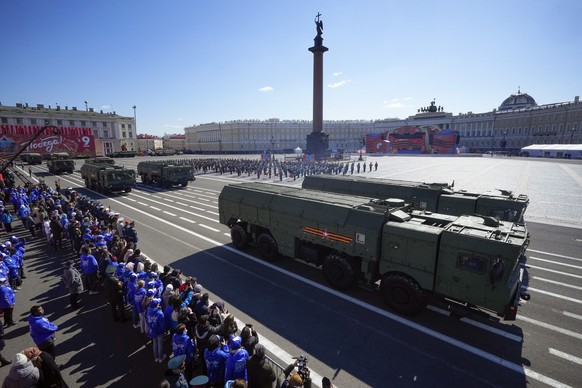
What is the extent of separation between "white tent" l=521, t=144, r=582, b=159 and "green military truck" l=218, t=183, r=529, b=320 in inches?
3475

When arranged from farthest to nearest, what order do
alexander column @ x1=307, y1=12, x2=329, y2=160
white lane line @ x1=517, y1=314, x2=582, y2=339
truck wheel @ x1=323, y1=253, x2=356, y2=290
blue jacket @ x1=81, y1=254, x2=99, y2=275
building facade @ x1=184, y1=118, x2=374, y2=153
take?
1. building facade @ x1=184, y1=118, x2=374, y2=153
2. alexander column @ x1=307, y1=12, x2=329, y2=160
3. truck wheel @ x1=323, y1=253, x2=356, y2=290
4. blue jacket @ x1=81, y1=254, x2=99, y2=275
5. white lane line @ x1=517, y1=314, x2=582, y2=339

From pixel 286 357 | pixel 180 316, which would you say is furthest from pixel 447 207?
pixel 180 316

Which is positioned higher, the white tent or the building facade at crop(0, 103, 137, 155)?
the building facade at crop(0, 103, 137, 155)

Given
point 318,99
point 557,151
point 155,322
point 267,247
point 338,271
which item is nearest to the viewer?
point 155,322

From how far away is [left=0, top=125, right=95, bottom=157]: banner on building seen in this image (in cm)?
5872

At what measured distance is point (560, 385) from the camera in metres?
6.20

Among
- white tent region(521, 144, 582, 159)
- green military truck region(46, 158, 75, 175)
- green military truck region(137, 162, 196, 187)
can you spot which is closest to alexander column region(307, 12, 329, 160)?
green military truck region(137, 162, 196, 187)

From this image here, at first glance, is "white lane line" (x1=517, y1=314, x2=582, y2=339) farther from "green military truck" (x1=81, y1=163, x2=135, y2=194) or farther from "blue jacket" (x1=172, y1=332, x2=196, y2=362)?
"green military truck" (x1=81, y1=163, x2=135, y2=194)

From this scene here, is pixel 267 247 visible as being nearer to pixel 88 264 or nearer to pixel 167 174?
pixel 88 264

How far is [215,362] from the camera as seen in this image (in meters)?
5.38

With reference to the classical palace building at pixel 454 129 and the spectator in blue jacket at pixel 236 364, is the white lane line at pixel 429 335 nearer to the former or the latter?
the spectator in blue jacket at pixel 236 364

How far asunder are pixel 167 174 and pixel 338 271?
26.9m

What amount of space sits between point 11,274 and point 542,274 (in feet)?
64.2

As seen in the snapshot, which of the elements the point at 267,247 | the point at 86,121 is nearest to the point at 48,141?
the point at 86,121
